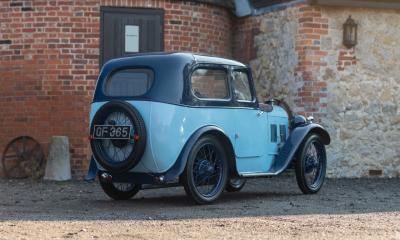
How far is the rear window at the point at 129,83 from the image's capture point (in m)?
7.90

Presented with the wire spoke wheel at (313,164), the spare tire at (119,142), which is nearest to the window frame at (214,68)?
the spare tire at (119,142)

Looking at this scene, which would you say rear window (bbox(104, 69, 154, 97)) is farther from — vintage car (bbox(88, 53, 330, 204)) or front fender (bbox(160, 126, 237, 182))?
front fender (bbox(160, 126, 237, 182))

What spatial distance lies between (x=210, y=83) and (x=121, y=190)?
67.4 inches

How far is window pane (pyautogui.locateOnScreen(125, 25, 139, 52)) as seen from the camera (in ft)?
39.4

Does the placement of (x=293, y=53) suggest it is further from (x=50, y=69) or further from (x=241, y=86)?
(x=50, y=69)

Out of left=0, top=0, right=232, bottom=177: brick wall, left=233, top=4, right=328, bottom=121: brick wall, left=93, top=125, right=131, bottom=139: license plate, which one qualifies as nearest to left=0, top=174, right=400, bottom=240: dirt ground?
left=93, top=125, right=131, bottom=139: license plate

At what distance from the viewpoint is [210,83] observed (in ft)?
27.1

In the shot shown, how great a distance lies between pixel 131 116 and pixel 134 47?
15.5ft

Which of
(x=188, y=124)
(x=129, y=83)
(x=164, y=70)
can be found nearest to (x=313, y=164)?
(x=188, y=124)

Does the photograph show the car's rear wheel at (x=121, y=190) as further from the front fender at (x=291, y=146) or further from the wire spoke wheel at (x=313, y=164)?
the wire spoke wheel at (x=313, y=164)

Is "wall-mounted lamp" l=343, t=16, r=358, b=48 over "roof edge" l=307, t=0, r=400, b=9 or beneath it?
beneath

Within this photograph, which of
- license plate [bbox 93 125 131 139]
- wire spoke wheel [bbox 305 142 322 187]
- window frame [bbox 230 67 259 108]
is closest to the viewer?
license plate [bbox 93 125 131 139]

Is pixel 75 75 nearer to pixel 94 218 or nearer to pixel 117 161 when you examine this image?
pixel 117 161

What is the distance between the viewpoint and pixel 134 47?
39.7ft
